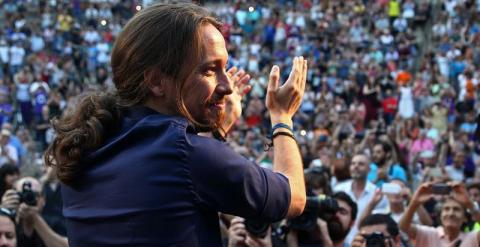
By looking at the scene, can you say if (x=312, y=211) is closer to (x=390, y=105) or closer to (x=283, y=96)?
(x=283, y=96)

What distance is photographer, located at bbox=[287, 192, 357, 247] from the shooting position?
15.2 ft

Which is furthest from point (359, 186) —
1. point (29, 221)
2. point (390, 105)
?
point (390, 105)

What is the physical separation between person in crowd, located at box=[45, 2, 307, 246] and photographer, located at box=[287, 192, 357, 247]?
7.09 ft

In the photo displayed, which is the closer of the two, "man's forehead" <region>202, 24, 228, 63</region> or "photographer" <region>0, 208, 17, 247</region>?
"man's forehead" <region>202, 24, 228, 63</region>

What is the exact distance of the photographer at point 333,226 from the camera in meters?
4.64

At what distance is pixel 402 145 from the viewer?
571 inches

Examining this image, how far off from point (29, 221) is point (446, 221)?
2.54 m

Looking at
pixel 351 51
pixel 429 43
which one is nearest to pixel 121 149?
pixel 351 51

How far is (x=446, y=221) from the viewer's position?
5.91 m

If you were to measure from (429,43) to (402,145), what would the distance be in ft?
39.8

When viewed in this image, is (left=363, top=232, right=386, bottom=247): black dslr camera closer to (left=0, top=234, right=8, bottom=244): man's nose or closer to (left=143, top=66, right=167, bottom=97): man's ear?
(left=0, top=234, right=8, bottom=244): man's nose

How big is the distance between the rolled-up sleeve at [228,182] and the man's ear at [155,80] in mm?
167

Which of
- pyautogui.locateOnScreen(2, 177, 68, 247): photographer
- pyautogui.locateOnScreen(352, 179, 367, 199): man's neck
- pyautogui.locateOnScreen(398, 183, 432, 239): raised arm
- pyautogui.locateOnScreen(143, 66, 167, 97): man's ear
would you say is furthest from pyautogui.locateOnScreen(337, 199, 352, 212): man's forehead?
pyautogui.locateOnScreen(143, 66, 167, 97): man's ear

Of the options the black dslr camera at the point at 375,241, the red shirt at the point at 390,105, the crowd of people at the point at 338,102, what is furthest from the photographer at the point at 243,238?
the red shirt at the point at 390,105
